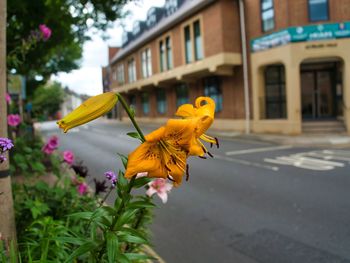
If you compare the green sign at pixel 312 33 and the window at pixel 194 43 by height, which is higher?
the window at pixel 194 43

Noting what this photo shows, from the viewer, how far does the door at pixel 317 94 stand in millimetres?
19234

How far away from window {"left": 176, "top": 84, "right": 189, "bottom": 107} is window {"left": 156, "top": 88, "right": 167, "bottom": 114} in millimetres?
2837

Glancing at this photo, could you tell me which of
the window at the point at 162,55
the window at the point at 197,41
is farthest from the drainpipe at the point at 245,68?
the window at the point at 162,55

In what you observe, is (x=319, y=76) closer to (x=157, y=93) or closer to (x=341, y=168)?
(x=341, y=168)

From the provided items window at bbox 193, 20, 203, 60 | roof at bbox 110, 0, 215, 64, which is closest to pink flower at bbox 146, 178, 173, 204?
roof at bbox 110, 0, 215, 64

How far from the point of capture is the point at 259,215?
5633mm

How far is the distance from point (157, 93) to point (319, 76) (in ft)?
49.9

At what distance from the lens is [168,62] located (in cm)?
2672

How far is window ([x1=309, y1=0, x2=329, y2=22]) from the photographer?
16594 mm

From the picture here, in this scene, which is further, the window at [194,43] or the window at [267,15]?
the window at [194,43]

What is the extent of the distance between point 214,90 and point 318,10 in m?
7.50

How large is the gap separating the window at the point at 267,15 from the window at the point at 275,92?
2161 millimetres

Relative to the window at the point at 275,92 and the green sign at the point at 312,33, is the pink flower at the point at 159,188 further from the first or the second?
the window at the point at 275,92

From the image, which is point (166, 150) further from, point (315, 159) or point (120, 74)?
point (120, 74)
